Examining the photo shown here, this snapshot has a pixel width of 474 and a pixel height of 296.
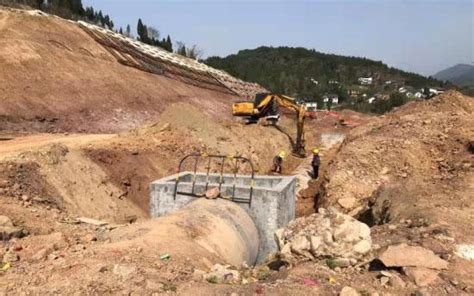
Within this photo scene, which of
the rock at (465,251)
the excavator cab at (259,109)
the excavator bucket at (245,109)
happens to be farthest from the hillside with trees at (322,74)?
the rock at (465,251)

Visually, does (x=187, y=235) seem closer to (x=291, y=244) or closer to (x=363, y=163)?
(x=291, y=244)

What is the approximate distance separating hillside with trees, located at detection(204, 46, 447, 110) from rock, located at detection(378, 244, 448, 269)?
339ft

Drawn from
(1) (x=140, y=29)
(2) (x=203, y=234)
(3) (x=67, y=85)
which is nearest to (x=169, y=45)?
(1) (x=140, y=29)

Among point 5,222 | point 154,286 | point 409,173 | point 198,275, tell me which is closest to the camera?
point 154,286

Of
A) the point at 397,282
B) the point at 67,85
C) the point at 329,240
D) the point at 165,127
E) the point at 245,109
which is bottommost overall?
the point at 397,282

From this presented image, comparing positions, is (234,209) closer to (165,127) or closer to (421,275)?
(421,275)

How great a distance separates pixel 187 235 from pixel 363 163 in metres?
9.87

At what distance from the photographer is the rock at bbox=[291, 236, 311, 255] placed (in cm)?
881

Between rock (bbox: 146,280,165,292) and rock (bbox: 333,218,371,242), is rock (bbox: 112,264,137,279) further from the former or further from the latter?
rock (bbox: 333,218,371,242)

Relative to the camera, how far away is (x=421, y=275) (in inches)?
311

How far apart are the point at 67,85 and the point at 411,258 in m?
26.1

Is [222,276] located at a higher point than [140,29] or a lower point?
lower

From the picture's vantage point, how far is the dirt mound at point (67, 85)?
26.9 m

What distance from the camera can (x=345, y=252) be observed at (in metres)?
8.65
